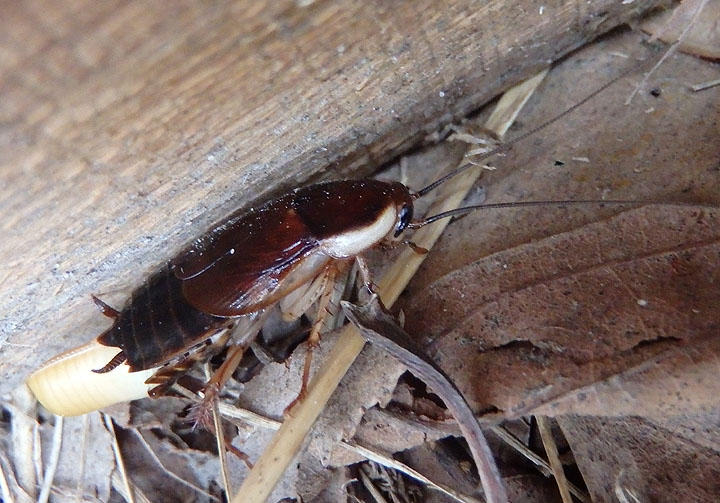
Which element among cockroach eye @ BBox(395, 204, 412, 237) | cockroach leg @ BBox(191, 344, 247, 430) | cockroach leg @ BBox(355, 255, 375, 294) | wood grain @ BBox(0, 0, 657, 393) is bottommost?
cockroach leg @ BBox(191, 344, 247, 430)

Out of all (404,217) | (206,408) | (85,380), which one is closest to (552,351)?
(404,217)

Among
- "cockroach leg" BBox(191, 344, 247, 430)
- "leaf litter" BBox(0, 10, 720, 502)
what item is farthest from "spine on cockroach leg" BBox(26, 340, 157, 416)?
"cockroach leg" BBox(191, 344, 247, 430)

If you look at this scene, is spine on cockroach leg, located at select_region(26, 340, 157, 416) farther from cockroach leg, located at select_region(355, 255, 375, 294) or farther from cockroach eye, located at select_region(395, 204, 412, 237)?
cockroach eye, located at select_region(395, 204, 412, 237)

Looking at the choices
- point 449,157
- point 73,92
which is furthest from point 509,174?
point 73,92

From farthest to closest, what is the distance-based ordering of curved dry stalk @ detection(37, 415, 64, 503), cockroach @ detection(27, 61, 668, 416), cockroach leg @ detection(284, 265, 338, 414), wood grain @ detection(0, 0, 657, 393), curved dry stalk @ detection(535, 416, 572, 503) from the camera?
curved dry stalk @ detection(37, 415, 64, 503), cockroach @ detection(27, 61, 668, 416), cockroach leg @ detection(284, 265, 338, 414), curved dry stalk @ detection(535, 416, 572, 503), wood grain @ detection(0, 0, 657, 393)

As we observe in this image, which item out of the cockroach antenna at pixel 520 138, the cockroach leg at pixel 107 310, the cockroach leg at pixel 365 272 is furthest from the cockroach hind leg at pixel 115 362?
the cockroach antenna at pixel 520 138

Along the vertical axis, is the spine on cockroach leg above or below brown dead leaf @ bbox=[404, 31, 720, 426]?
Result: above

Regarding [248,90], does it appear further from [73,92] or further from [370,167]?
[370,167]

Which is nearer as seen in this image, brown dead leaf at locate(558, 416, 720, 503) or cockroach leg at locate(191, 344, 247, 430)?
brown dead leaf at locate(558, 416, 720, 503)
